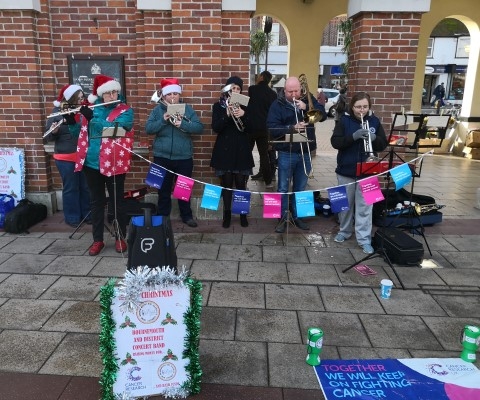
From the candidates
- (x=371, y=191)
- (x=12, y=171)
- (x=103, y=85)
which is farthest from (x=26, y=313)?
(x=371, y=191)

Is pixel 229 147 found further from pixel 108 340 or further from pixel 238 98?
pixel 108 340

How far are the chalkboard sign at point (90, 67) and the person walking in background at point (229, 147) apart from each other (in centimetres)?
160

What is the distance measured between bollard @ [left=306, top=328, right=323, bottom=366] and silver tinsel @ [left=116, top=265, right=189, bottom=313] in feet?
3.36

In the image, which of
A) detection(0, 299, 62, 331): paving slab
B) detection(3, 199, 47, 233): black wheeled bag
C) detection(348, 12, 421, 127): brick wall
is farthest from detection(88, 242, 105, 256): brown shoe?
detection(348, 12, 421, 127): brick wall

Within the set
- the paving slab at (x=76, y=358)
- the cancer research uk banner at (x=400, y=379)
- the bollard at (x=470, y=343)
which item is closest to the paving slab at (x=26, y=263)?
the paving slab at (x=76, y=358)

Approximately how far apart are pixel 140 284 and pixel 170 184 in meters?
3.35

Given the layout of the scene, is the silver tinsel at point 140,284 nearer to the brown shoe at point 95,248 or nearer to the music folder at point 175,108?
the brown shoe at point 95,248

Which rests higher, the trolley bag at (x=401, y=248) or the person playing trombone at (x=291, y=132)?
the person playing trombone at (x=291, y=132)

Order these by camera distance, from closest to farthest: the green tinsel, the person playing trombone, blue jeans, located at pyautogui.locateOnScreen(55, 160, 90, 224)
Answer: the green tinsel, the person playing trombone, blue jeans, located at pyautogui.locateOnScreen(55, 160, 90, 224)

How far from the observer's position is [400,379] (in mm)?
2904

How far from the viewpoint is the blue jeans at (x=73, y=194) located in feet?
19.1

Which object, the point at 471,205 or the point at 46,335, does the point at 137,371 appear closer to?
the point at 46,335

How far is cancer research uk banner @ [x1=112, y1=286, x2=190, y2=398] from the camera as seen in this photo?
256 cm

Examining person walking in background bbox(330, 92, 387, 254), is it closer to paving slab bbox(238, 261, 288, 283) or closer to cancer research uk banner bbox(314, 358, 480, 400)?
paving slab bbox(238, 261, 288, 283)
